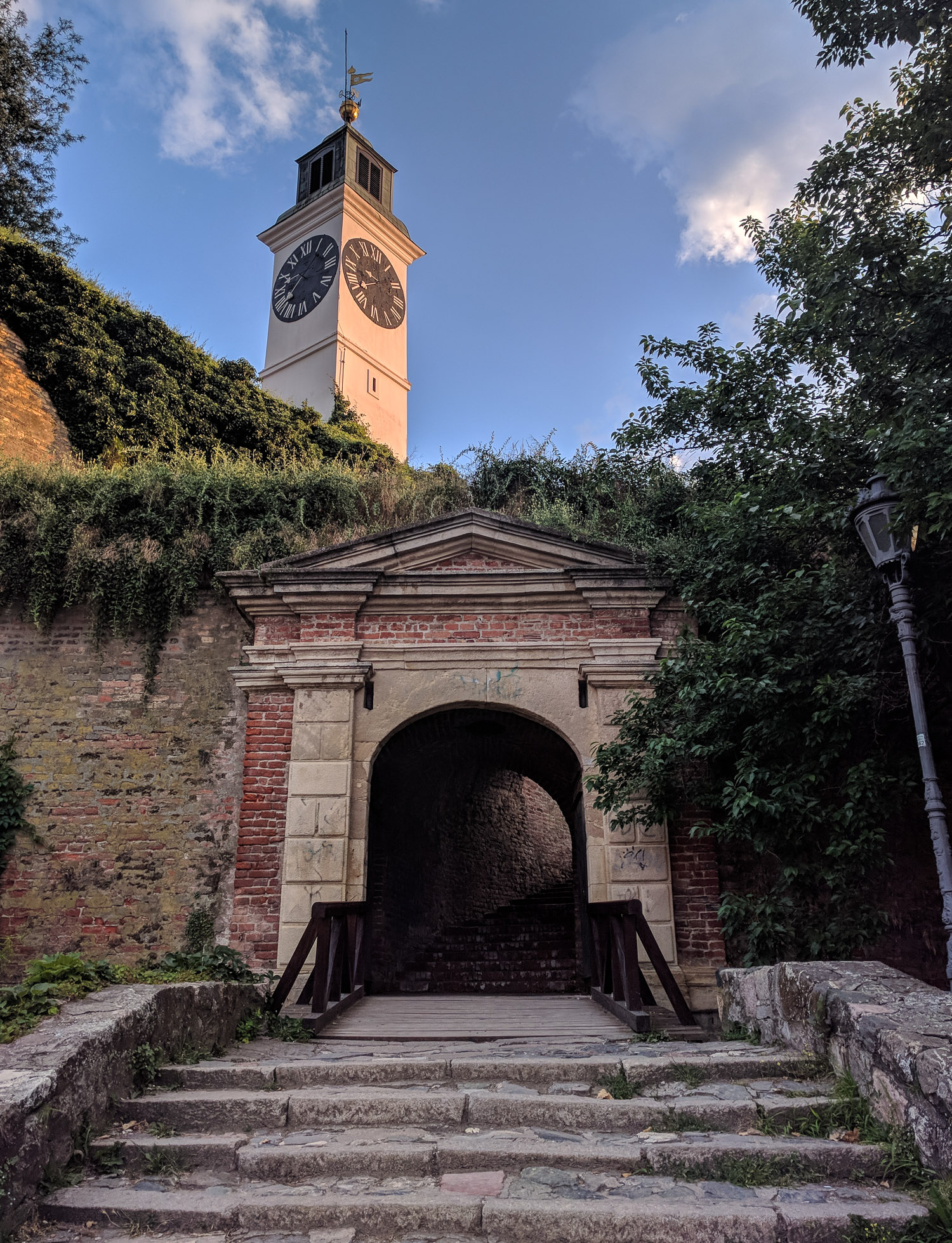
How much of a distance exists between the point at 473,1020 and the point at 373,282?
90.2ft

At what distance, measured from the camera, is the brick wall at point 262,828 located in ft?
23.6

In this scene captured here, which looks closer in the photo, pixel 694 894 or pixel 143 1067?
pixel 143 1067

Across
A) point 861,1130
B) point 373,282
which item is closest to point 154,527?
point 861,1130

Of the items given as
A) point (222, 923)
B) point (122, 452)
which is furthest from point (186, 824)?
point (122, 452)

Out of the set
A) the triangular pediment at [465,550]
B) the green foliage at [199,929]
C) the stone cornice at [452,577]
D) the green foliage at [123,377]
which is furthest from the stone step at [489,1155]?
the green foliage at [123,377]

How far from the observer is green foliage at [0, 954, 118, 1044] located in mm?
3525

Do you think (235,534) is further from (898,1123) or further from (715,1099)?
(898,1123)

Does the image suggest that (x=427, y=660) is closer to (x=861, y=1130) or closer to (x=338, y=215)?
(x=861, y=1130)

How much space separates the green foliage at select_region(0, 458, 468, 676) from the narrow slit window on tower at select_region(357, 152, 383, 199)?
24423 millimetres

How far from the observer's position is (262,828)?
24.6 ft

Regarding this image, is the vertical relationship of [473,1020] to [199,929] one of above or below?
below

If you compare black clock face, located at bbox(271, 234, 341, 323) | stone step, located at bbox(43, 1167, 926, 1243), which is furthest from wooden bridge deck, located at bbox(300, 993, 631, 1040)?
black clock face, located at bbox(271, 234, 341, 323)

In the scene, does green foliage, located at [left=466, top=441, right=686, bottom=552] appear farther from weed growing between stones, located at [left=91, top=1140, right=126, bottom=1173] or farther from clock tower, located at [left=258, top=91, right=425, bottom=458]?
clock tower, located at [left=258, top=91, right=425, bottom=458]

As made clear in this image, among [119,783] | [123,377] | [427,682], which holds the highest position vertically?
[123,377]
